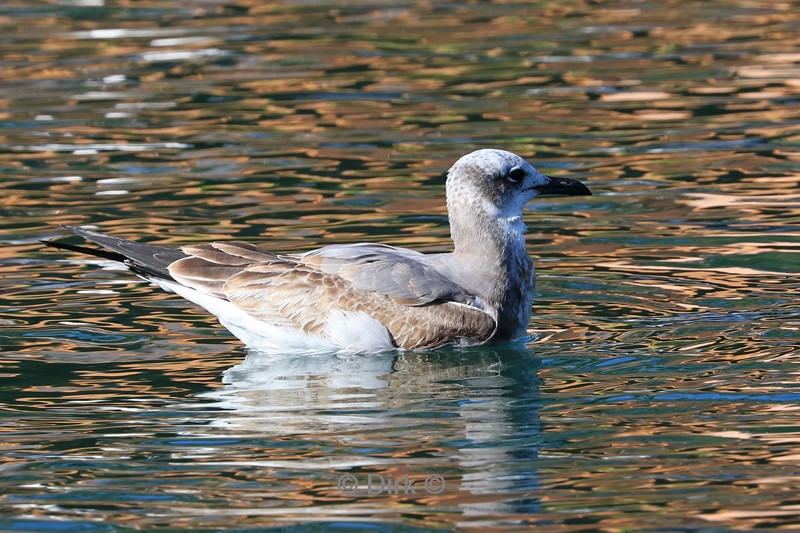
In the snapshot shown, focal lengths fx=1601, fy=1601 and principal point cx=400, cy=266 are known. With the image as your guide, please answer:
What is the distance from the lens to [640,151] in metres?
14.4

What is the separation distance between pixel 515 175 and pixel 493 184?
184mm

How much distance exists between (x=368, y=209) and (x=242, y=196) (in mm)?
1219

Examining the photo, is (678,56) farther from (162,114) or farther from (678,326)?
(678,326)

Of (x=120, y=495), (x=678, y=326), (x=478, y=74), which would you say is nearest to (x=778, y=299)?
(x=678, y=326)

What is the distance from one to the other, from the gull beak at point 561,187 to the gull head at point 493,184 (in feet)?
0.04

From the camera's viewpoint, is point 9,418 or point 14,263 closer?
point 9,418

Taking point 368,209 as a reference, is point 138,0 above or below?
above

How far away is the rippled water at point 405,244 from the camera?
7.33 m
